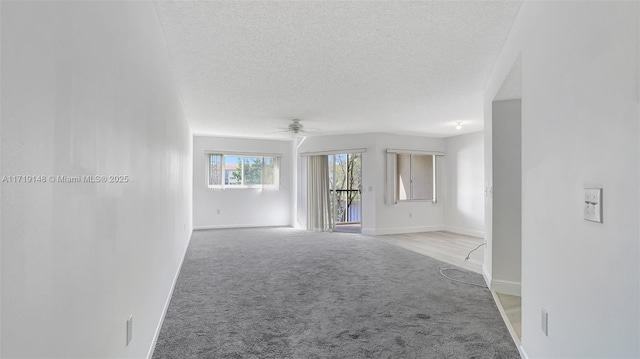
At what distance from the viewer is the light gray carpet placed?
2.19m

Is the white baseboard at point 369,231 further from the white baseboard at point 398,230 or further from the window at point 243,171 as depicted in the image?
the window at point 243,171

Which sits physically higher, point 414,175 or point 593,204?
point 414,175

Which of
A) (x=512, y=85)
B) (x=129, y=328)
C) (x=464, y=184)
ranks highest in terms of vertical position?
(x=512, y=85)

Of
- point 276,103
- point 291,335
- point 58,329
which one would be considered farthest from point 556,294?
point 276,103

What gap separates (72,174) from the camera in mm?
977

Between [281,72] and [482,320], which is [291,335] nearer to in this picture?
[482,320]

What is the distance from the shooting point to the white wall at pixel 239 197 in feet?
26.2

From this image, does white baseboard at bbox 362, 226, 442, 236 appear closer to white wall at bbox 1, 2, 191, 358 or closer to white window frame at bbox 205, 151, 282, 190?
white window frame at bbox 205, 151, 282, 190

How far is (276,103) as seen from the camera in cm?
473

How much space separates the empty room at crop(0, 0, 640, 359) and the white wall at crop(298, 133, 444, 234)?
6.03ft

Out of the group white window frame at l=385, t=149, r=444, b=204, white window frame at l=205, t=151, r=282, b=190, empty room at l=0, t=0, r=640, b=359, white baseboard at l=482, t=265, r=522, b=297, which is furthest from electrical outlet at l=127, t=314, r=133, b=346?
white window frame at l=205, t=151, r=282, b=190

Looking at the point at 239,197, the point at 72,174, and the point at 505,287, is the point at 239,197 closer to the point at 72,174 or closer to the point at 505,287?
the point at 505,287

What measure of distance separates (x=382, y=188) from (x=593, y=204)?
20.4ft

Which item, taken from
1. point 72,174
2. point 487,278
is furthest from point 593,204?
point 487,278
